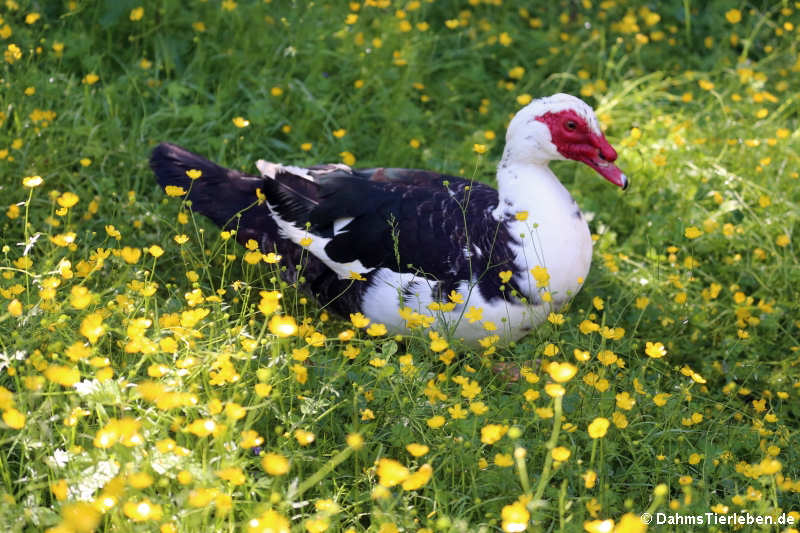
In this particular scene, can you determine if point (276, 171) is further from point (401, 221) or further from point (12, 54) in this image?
point (12, 54)

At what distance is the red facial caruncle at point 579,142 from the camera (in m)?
3.20

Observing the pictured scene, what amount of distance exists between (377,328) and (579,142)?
1168 mm

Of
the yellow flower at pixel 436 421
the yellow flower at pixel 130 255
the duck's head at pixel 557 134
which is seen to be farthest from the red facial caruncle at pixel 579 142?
the yellow flower at pixel 130 255

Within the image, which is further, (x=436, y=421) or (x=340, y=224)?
(x=340, y=224)

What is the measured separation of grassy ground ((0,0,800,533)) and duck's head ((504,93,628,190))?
18.6 inches

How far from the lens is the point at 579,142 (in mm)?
3246

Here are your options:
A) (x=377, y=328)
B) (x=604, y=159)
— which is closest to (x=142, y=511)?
(x=377, y=328)

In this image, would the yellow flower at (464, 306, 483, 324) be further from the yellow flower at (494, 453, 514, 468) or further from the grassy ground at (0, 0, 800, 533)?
the yellow flower at (494, 453, 514, 468)

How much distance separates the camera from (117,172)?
4.10 m

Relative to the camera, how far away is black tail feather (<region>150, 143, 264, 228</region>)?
3564 mm

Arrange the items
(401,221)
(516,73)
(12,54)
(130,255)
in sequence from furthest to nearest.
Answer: (516,73) < (12,54) < (401,221) < (130,255)

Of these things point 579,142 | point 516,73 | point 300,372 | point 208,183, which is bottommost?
point 516,73

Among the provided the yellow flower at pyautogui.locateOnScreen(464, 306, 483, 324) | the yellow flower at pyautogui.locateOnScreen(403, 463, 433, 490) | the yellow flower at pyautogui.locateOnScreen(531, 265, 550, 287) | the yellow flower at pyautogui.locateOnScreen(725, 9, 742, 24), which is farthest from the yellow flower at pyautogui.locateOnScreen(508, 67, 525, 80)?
the yellow flower at pyautogui.locateOnScreen(403, 463, 433, 490)

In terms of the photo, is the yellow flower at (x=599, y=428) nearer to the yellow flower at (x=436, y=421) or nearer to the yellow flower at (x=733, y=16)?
the yellow flower at (x=436, y=421)
